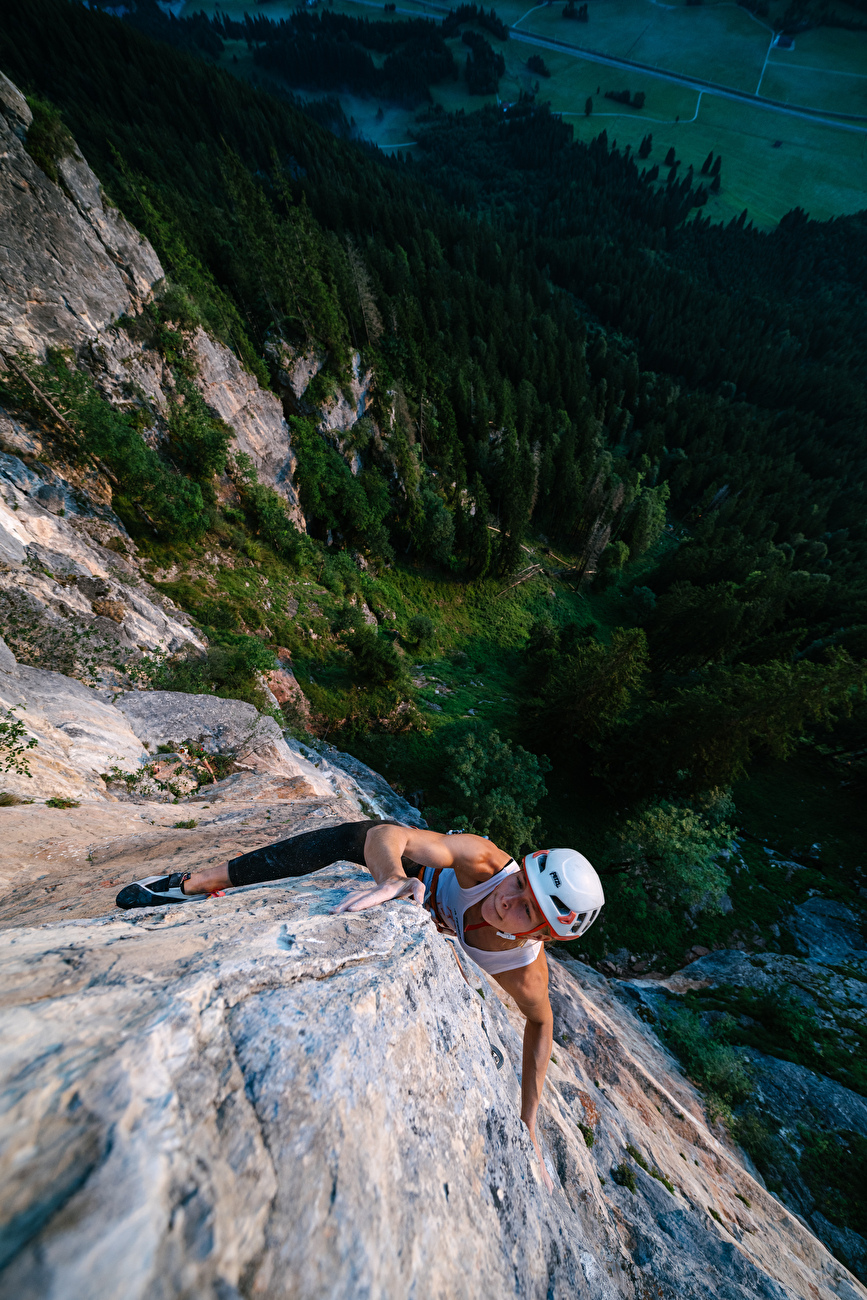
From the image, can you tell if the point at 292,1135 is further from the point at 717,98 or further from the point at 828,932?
the point at 717,98

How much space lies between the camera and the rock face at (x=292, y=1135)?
1.55 metres

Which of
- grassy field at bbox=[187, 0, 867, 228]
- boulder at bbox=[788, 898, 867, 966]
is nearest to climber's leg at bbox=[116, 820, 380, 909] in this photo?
boulder at bbox=[788, 898, 867, 966]

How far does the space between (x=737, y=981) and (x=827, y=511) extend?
6562cm

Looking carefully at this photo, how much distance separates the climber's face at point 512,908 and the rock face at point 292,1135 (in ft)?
1.88

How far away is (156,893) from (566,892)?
164 inches

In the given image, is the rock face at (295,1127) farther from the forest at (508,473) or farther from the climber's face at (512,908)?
the forest at (508,473)

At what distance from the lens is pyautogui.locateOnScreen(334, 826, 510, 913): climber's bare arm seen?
4.24 metres

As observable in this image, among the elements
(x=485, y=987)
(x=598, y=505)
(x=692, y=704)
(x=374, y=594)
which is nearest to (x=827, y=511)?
(x=598, y=505)

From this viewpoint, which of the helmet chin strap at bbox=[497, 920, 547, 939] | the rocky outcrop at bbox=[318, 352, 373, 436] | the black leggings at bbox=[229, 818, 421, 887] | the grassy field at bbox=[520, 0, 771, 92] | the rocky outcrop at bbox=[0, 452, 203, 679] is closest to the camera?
the helmet chin strap at bbox=[497, 920, 547, 939]

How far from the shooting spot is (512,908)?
4328 millimetres

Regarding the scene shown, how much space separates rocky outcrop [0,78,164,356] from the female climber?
18.2 meters

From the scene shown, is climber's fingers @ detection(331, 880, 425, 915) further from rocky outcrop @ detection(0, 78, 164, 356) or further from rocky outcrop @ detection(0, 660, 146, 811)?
rocky outcrop @ detection(0, 78, 164, 356)

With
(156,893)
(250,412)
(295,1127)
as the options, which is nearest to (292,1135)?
(295,1127)

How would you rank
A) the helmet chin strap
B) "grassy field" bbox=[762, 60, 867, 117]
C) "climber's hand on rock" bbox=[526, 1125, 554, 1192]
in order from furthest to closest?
"grassy field" bbox=[762, 60, 867, 117] → the helmet chin strap → "climber's hand on rock" bbox=[526, 1125, 554, 1192]
